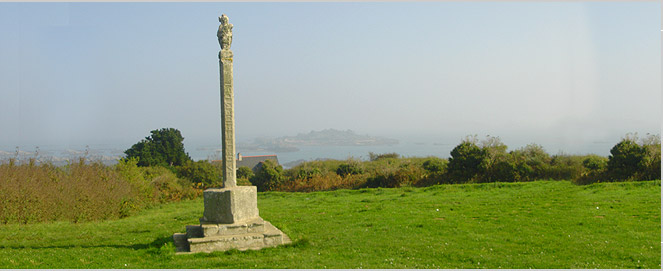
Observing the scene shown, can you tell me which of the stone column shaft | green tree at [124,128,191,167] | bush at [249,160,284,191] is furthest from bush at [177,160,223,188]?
the stone column shaft

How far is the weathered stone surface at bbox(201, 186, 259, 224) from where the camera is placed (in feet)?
28.7

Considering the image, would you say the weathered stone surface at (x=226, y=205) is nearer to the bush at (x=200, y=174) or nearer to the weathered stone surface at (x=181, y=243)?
the weathered stone surface at (x=181, y=243)

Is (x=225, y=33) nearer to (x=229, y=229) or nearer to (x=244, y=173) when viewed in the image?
(x=229, y=229)

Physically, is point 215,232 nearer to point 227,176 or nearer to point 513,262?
point 227,176

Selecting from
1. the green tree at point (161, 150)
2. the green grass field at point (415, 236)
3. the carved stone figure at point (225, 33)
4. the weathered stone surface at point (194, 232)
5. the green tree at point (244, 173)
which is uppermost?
the carved stone figure at point (225, 33)

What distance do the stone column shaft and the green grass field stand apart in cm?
167

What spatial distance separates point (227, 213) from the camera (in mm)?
8750

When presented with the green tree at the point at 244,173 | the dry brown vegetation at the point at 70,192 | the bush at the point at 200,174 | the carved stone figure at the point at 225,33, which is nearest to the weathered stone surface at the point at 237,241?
the carved stone figure at the point at 225,33

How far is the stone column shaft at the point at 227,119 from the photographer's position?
9031 millimetres

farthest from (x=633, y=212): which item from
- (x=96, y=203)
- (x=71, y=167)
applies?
(x=71, y=167)

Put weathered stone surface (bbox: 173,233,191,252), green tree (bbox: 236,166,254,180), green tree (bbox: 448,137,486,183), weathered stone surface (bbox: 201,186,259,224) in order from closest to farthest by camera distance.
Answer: weathered stone surface (bbox: 173,233,191,252) < weathered stone surface (bbox: 201,186,259,224) < green tree (bbox: 448,137,486,183) < green tree (bbox: 236,166,254,180)

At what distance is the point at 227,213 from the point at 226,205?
0.15 m

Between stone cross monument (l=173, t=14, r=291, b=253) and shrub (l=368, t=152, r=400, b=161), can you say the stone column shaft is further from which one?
shrub (l=368, t=152, r=400, b=161)

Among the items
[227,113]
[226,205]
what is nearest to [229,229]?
[226,205]
